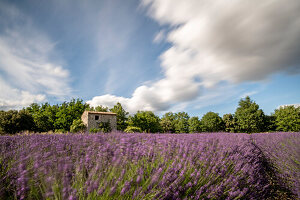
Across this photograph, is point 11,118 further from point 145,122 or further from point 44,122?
point 145,122

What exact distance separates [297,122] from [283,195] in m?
30.5

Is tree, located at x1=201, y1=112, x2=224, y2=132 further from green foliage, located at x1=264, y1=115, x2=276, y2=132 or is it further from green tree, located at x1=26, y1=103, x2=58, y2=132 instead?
green tree, located at x1=26, y1=103, x2=58, y2=132

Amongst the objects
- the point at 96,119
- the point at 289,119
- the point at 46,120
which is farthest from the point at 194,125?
the point at 46,120

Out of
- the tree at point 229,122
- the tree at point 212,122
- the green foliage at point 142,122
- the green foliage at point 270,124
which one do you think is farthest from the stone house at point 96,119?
the green foliage at point 270,124

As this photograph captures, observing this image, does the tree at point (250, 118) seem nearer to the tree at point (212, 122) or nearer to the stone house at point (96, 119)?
the tree at point (212, 122)

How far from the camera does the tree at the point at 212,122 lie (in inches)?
1211

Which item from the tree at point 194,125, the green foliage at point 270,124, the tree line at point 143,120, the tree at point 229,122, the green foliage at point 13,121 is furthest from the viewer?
the tree at point 194,125

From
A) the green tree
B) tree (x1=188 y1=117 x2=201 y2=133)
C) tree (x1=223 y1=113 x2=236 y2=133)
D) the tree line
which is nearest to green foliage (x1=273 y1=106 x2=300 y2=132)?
the tree line

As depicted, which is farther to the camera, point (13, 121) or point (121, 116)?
point (121, 116)

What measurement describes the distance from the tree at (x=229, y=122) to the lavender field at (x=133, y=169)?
93.6 ft

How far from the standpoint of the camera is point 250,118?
26.9 meters

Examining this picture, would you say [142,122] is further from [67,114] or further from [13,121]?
[13,121]

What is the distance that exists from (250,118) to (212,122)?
6.47 meters

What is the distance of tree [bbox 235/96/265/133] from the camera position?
87.4 ft
